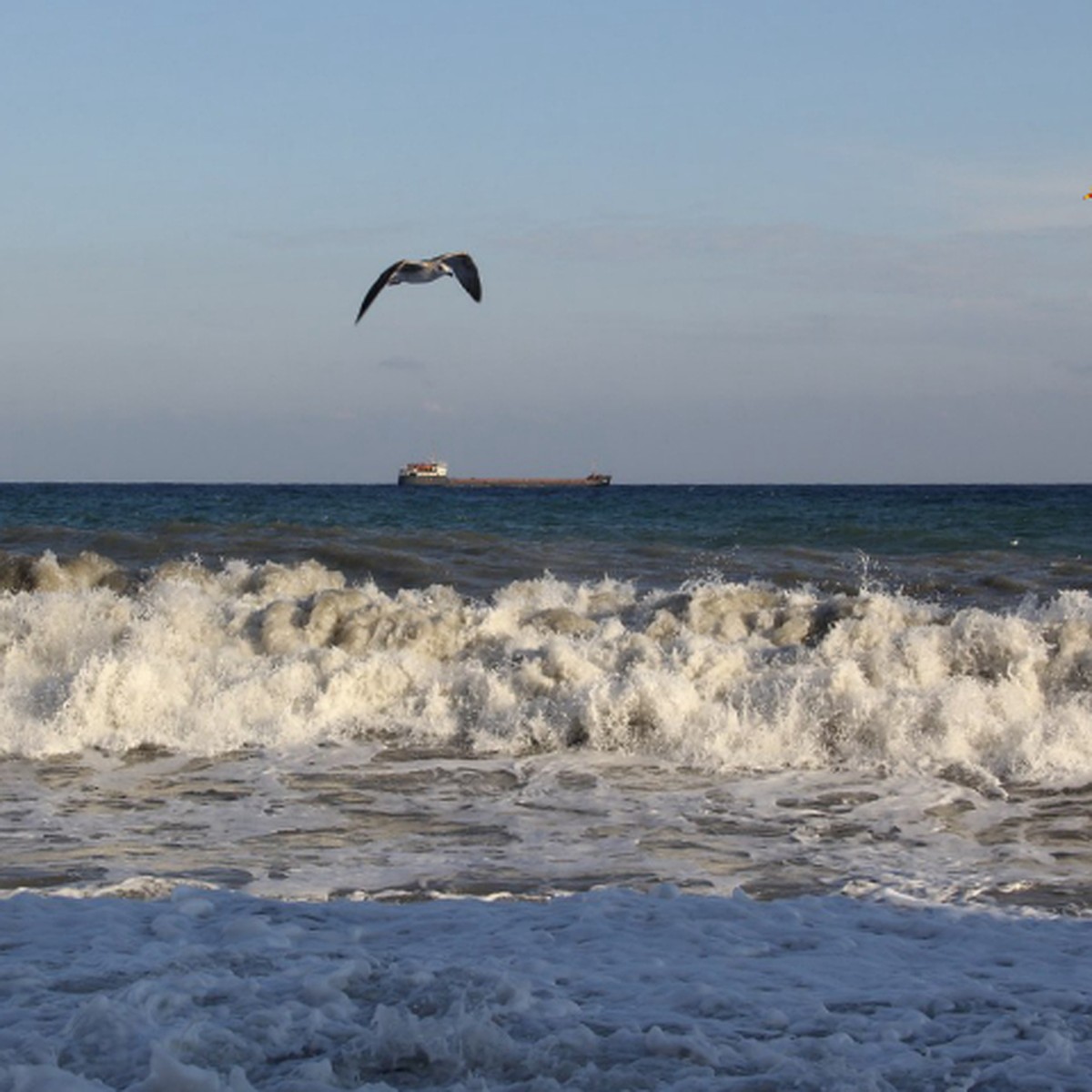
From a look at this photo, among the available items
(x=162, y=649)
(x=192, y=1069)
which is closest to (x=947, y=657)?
(x=162, y=649)

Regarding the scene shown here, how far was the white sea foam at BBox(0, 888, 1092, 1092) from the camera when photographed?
156 inches

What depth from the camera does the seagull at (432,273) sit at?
10922 millimetres

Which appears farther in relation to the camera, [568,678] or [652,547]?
[652,547]

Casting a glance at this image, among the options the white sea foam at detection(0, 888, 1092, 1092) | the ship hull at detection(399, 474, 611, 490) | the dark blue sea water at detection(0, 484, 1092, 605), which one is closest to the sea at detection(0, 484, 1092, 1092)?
the white sea foam at detection(0, 888, 1092, 1092)

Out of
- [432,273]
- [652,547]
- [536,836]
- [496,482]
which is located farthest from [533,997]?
[496,482]

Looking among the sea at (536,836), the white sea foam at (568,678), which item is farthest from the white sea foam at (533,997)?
the white sea foam at (568,678)

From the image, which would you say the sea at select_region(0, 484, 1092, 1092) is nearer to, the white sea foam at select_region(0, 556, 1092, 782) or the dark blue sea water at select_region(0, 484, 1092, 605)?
A: the white sea foam at select_region(0, 556, 1092, 782)

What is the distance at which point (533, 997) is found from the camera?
4391 mm

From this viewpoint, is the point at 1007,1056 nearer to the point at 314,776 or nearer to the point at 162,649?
the point at 314,776

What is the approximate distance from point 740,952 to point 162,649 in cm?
699

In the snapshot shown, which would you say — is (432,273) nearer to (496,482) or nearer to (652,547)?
(652,547)

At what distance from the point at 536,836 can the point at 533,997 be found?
104 inches

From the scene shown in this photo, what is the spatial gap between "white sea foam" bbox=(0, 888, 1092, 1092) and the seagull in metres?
5.96

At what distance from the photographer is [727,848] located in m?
6.79
